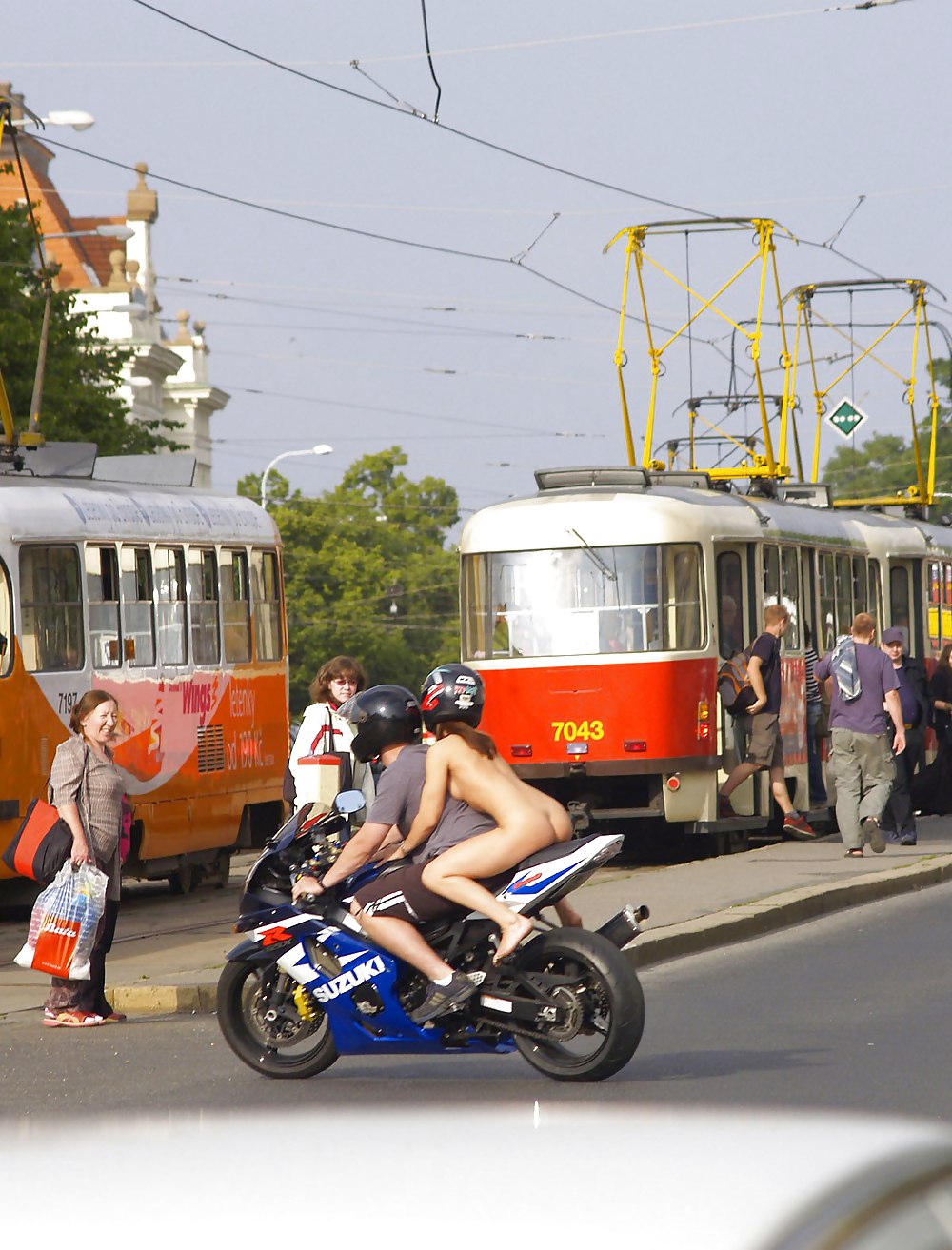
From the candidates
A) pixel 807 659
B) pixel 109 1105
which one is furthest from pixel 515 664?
pixel 109 1105

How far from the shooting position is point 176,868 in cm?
1820

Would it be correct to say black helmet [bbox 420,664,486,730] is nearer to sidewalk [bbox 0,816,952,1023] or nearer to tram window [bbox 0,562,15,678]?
sidewalk [bbox 0,816,952,1023]

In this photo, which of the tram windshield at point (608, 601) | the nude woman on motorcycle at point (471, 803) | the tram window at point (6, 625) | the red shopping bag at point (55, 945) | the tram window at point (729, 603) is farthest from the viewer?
the tram window at point (729, 603)

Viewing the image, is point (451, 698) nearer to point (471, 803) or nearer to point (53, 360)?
point (471, 803)

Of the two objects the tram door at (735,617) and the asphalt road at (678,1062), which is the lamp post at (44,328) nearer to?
the tram door at (735,617)

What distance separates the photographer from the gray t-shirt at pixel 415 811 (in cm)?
840

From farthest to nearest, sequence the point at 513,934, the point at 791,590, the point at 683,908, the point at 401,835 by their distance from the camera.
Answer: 1. the point at 791,590
2. the point at 683,908
3. the point at 401,835
4. the point at 513,934

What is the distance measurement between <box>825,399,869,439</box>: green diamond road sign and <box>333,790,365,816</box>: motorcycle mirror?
102 ft

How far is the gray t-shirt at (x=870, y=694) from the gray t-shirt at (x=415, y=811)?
9.90 meters

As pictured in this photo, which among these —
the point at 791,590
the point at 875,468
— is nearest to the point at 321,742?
the point at 791,590

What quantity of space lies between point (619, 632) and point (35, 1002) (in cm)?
954

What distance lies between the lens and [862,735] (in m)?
18.0

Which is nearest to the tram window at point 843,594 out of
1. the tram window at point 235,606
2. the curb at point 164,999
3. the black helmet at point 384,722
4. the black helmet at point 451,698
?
the tram window at point 235,606

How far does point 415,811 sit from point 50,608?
8.41 meters
